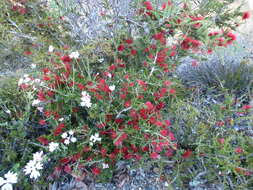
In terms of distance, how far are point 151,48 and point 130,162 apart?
1.09 m

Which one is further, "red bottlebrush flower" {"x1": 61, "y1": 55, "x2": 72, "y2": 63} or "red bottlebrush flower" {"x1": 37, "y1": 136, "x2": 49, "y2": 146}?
"red bottlebrush flower" {"x1": 61, "y1": 55, "x2": 72, "y2": 63}

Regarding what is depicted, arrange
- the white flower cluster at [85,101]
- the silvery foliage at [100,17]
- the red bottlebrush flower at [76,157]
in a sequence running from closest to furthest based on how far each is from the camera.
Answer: the white flower cluster at [85,101]
the red bottlebrush flower at [76,157]
the silvery foliage at [100,17]

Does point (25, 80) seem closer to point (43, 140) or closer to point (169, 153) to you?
point (43, 140)

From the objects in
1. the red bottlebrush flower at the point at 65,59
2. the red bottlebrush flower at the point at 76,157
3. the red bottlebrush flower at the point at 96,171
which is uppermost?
the red bottlebrush flower at the point at 65,59

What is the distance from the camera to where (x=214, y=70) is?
8.33ft

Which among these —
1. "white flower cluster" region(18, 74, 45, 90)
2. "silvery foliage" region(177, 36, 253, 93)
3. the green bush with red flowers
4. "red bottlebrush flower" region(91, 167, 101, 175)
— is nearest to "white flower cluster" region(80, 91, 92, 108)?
the green bush with red flowers

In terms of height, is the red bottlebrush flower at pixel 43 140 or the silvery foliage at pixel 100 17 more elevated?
the silvery foliage at pixel 100 17

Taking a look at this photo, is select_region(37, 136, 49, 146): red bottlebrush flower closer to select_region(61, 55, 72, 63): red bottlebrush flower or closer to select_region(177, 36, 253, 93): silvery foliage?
select_region(61, 55, 72, 63): red bottlebrush flower

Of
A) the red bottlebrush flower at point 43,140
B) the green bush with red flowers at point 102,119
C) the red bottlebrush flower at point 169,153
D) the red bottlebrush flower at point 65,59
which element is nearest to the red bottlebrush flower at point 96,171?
the green bush with red flowers at point 102,119

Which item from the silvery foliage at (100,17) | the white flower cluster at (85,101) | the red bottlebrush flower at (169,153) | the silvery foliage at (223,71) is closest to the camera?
the white flower cluster at (85,101)

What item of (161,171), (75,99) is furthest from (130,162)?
(75,99)

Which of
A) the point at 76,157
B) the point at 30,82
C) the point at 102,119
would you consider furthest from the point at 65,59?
the point at 76,157

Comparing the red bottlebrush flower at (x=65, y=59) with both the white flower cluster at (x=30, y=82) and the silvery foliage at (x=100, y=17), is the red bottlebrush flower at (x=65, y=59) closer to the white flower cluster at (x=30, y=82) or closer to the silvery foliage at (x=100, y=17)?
the white flower cluster at (x=30, y=82)

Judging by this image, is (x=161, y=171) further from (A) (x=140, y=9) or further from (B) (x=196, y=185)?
(A) (x=140, y=9)
